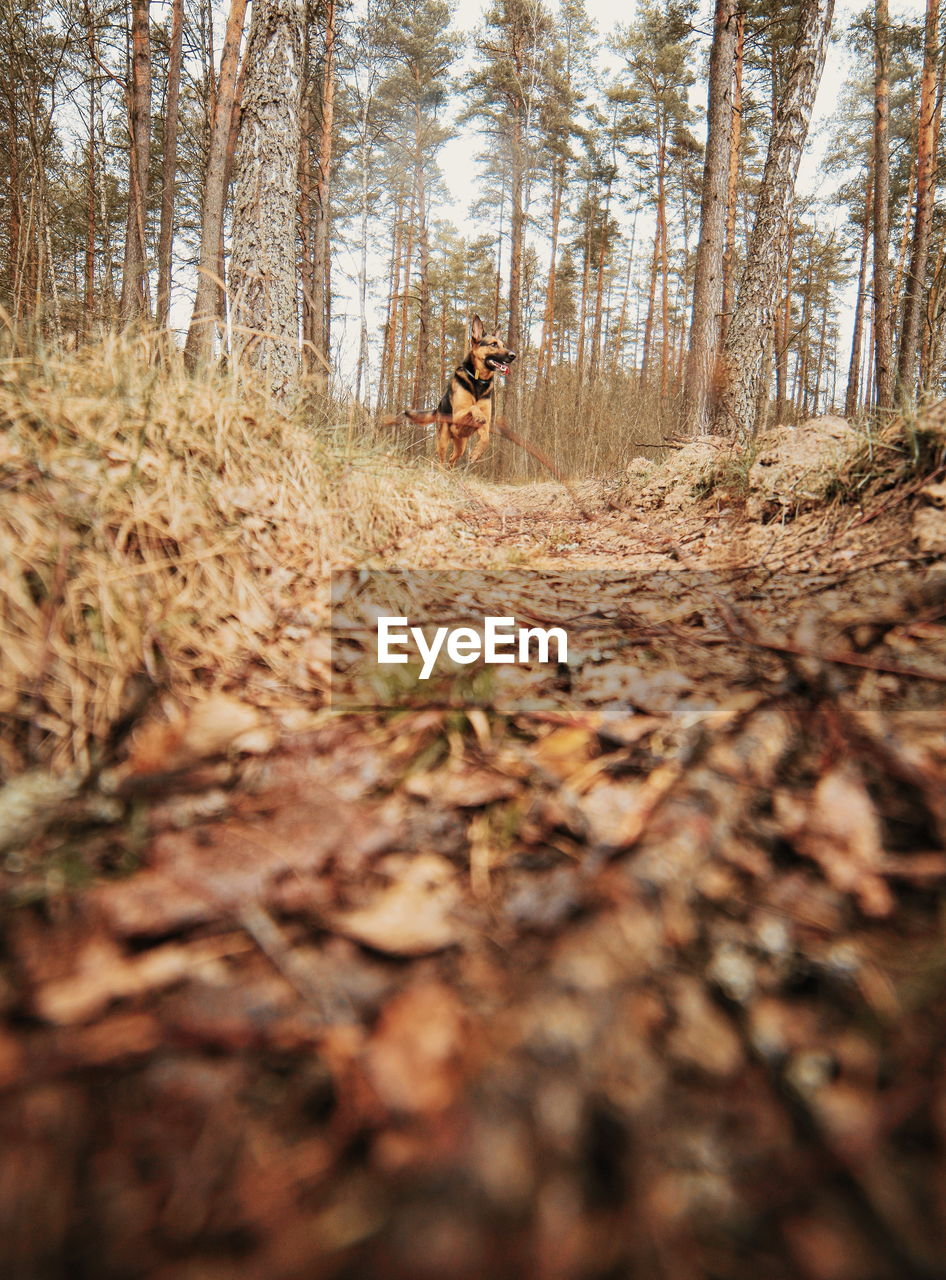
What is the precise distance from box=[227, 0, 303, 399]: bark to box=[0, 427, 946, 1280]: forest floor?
2994mm

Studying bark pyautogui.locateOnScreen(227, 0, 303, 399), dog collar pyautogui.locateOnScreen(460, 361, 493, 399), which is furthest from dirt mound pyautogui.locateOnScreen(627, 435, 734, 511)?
dog collar pyautogui.locateOnScreen(460, 361, 493, 399)

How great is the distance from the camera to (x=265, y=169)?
3.25 meters

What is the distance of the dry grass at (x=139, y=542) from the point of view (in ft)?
3.67

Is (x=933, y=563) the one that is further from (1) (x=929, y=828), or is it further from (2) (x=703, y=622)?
(1) (x=929, y=828)

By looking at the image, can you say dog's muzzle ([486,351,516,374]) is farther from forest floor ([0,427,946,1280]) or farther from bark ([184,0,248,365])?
forest floor ([0,427,946,1280])

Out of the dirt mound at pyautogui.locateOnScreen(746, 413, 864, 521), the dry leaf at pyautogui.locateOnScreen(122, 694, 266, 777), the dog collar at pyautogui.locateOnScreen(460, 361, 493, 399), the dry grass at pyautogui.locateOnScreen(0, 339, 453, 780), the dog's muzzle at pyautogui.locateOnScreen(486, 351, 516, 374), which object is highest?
the dog's muzzle at pyautogui.locateOnScreen(486, 351, 516, 374)

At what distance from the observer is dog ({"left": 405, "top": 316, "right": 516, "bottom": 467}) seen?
788 centimetres

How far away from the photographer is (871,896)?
2.55ft

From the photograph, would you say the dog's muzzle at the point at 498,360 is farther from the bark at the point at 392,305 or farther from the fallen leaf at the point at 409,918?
the bark at the point at 392,305

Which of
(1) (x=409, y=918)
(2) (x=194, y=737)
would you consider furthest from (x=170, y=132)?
(1) (x=409, y=918)

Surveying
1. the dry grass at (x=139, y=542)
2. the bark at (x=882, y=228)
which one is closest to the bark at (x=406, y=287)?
the bark at (x=882, y=228)

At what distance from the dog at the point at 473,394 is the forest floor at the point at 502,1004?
7.15 m

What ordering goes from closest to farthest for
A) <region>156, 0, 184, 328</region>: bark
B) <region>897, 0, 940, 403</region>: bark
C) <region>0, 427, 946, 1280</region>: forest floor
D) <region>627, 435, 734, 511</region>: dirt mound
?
<region>0, 427, 946, 1280</region>: forest floor < <region>627, 435, 734, 511</region>: dirt mound < <region>156, 0, 184, 328</region>: bark < <region>897, 0, 940, 403</region>: bark

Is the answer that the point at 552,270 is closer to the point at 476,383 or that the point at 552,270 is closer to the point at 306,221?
the point at 306,221
